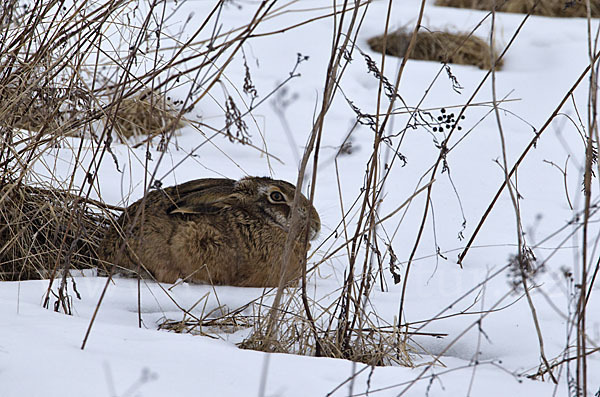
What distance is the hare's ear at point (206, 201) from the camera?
3.58 metres

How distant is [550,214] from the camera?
13.9 ft

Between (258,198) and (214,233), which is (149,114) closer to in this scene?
(214,233)

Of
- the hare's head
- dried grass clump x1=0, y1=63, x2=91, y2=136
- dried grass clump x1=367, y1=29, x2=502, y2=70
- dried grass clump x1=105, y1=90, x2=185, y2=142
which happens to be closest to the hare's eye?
the hare's head

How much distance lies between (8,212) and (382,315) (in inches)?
68.2

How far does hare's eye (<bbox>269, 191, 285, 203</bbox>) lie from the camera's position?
3.86 metres

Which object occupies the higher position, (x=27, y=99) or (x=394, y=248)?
(x=27, y=99)

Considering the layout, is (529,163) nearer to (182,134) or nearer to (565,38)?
(182,134)

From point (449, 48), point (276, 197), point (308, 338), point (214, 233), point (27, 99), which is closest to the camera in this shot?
point (308, 338)

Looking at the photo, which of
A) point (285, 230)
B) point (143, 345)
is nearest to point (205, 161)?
point (285, 230)

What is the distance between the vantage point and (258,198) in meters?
3.87

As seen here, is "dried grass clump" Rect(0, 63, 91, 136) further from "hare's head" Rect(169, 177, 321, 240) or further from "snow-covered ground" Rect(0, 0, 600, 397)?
"hare's head" Rect(169, 177, 321, 240)

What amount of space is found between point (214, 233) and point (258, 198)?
0.35 metres

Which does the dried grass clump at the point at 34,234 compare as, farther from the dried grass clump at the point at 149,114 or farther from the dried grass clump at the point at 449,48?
the dried grass clump at the point at 449,48

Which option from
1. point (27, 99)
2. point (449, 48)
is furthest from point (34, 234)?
point (449, 48)
